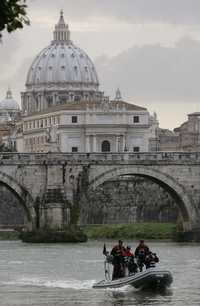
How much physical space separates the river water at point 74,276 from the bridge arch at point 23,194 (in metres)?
7.51

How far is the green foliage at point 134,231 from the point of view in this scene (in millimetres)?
80875

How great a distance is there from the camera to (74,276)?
47.4m

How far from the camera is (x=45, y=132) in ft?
550

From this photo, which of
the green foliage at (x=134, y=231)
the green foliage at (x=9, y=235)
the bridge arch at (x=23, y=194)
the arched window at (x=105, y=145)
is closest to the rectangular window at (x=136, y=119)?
the arched window at (x=105, y=145)

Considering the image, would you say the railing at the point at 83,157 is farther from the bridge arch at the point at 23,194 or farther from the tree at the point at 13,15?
the tree at the point at 13,15

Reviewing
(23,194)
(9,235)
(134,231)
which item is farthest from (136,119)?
(23,194)

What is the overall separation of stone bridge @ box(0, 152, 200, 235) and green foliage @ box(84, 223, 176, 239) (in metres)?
1.53

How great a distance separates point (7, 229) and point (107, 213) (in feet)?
26.2

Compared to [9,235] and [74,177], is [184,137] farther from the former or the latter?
[74,177]

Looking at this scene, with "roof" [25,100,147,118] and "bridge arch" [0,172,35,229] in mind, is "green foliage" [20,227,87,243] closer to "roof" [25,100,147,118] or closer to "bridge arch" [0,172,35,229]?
"bridge arch" [0,172,35,229]

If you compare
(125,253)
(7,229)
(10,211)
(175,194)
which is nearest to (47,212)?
(175,194)

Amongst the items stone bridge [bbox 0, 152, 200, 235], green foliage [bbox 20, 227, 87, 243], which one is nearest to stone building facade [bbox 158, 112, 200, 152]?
stone bridge [bbox 0, 152, 200, 235]

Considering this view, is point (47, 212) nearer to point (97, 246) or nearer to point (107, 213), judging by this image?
point (97, 246)

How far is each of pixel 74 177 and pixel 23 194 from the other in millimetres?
3081
